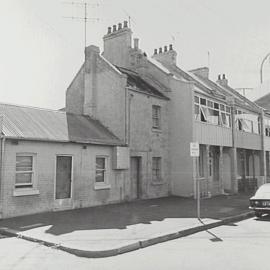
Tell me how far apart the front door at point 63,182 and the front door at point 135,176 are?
491cm

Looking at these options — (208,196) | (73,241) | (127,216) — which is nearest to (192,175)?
(208,196)

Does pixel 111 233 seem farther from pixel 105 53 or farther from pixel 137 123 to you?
pixel 105 53

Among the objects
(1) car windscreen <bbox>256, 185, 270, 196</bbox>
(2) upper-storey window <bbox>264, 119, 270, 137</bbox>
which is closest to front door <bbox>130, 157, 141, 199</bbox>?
(1) car windscreen <bbox>256, 185, 270, 196</bbox>

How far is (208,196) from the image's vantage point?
22.5 metres

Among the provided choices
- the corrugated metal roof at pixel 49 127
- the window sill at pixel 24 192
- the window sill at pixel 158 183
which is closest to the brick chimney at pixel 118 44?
the corrugated metal roof at pixel 49 127

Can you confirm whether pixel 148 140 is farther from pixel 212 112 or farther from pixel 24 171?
pixel 24 171

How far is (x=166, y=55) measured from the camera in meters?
30.2

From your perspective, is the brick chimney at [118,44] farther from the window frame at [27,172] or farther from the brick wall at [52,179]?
the window frame at [27,172]

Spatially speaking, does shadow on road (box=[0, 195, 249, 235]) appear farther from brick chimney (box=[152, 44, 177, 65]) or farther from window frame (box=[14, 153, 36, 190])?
brick chimney (box=[152, 44, 177, 65])

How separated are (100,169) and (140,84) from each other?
6966mm

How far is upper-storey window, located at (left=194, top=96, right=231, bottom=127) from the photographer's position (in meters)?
22.5

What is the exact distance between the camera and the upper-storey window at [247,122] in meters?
27.0

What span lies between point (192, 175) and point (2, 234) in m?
13.1

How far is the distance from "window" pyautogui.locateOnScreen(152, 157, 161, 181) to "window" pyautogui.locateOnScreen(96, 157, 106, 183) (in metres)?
4.37
